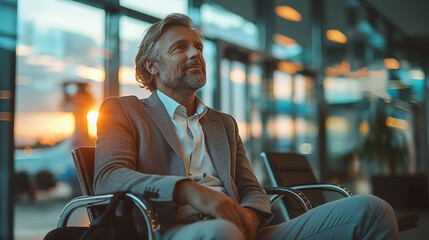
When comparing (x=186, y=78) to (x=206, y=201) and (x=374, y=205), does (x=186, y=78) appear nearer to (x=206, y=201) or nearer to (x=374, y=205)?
(x=206, y=201)

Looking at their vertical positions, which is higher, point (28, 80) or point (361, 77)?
point (361, 77)

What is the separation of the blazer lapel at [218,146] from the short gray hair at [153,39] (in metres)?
0.36

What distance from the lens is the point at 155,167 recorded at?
166 cm

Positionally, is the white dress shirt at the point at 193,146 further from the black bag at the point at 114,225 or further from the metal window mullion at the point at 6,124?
the metal window mullion at the point at 6,124

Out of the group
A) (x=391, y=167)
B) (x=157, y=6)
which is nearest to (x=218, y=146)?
(x=157, y=6)

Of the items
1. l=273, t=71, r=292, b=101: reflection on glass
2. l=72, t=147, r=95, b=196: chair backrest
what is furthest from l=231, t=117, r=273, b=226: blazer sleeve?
l=273, t=71, r=292, b=101: reflection on glass

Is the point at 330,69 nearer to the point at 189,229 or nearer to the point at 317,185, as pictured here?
the point at 317,185

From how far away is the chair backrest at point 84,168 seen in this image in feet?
5.88

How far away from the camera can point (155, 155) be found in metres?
1.67

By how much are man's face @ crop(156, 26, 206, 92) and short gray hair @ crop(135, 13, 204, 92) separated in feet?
0.07

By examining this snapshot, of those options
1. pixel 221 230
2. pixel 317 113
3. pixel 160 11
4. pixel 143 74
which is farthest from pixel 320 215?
pixel 317 113

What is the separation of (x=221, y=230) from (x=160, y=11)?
4.07 metres

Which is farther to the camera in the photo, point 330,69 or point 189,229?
point 330,69

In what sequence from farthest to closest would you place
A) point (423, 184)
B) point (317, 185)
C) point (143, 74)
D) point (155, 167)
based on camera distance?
point (423, 184) → point (317, 185) → point (143, 74) → point (155, 167)
